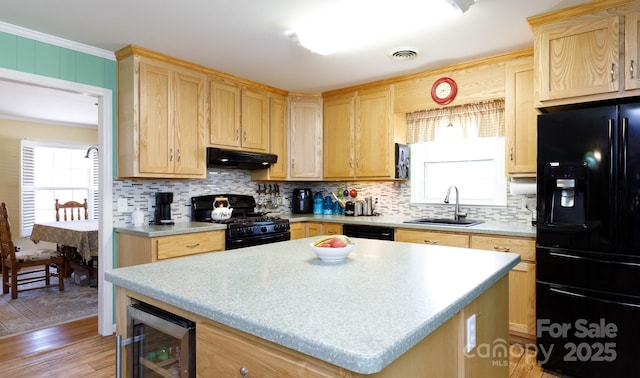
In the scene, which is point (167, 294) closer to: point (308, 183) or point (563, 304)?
point (563, 304)

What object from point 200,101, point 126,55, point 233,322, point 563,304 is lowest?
point 563,304

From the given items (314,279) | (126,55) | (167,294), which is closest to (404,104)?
(126,55)

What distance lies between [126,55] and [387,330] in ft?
10.2

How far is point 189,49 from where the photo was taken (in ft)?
9.78

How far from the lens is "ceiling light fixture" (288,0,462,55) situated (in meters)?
2.25

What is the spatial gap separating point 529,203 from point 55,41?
3.99 m

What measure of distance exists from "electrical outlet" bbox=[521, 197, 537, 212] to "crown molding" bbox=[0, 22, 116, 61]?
3.71 m

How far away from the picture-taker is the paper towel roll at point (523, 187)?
2.97m

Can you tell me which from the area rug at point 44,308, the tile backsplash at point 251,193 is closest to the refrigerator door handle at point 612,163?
the tile backsplash at point 251,193

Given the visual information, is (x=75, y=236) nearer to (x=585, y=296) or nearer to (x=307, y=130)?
(x=307, y=130)

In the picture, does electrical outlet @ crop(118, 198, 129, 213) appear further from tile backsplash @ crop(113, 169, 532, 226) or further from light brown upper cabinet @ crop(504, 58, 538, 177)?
light brown upper cabinet @ crop(504, 58, 538, 177)

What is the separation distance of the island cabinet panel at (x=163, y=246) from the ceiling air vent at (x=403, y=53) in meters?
2.08

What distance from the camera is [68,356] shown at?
8.69 ft

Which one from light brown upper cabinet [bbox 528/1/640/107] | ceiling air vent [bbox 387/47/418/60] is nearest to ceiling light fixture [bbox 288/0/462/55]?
ceiling air vent [bbox 387/47/418/60]
